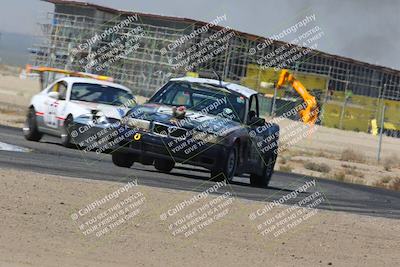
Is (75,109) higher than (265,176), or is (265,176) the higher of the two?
(75,109)

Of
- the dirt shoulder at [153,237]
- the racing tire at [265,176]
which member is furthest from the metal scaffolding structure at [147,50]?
the dirt shoulder at [153,237]

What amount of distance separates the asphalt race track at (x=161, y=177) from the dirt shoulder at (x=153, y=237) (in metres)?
1.53

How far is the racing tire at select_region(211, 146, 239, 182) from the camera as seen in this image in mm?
15836

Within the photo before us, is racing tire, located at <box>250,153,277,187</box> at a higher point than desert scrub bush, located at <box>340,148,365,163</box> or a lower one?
higher

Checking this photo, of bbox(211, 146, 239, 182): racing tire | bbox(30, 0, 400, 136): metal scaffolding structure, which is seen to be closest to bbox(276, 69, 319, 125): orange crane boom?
bbox(30, 0, 400, 136): metal scaffolding structure

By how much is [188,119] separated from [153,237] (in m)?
6.46

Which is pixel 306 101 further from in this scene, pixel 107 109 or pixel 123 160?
pixel 123 160

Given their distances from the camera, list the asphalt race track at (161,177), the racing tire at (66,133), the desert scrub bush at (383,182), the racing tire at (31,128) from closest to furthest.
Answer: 1. the asphalt race track at (161,177)
2. the racing tire at (66,133)
3. the racing tire at (31,128)
4. the desert scrub bush at (383,182)

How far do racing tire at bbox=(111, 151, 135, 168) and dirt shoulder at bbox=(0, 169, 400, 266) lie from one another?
3.59 meters

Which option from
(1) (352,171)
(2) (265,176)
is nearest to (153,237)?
(2) (265,176)

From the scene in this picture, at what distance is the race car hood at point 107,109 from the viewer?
18891 mm

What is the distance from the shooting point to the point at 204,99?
54.6 feet

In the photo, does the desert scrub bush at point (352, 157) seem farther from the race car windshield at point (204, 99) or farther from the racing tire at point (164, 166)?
the race car windshield at point (204, 99)

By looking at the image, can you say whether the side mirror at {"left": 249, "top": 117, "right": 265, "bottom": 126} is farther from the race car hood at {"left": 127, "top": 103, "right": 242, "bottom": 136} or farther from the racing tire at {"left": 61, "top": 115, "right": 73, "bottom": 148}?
the racing tire at {"left": 61, "top": 115, "right": 73, "bottom": 148}
